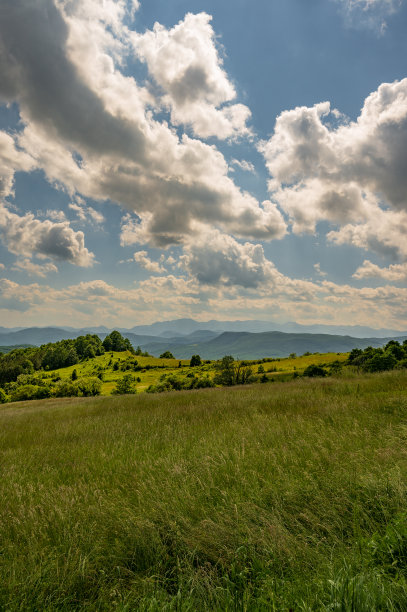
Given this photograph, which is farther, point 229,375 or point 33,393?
point 33,393

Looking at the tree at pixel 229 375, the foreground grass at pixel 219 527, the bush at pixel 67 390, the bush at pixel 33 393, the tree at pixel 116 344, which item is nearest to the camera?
the foreground grass at pixel 219 527

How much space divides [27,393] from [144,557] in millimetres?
70694

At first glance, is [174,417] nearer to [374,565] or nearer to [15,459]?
[15,459]

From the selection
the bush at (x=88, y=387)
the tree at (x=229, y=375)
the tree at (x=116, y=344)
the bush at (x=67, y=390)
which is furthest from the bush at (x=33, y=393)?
the tree at (x=116, y=344)

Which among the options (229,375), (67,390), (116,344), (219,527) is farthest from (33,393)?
(116,344)

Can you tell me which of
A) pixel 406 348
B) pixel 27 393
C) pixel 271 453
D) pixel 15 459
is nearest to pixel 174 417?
pixel 15 459

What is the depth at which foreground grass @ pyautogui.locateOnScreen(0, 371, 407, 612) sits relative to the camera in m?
1.96

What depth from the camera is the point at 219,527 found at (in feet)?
8.45

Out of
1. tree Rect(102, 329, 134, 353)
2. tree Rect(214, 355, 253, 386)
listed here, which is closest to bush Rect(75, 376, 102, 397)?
tree Rect(214, 355, 253, 386)

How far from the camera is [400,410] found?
20.4ft

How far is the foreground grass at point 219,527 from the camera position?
1.96m

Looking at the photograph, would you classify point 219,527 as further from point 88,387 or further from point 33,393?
point 33,393

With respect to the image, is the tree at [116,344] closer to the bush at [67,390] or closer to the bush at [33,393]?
the bush at [33,393]

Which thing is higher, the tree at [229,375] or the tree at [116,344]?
the tree at [229,375]
